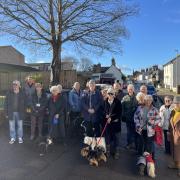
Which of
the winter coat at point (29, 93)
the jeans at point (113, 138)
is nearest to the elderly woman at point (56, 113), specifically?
the winter coat at point (29, 93)

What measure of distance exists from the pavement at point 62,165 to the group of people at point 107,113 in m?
0.33

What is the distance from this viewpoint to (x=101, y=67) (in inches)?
3617

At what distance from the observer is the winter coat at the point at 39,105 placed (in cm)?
915

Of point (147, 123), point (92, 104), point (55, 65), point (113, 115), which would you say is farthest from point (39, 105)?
point (55, 65)

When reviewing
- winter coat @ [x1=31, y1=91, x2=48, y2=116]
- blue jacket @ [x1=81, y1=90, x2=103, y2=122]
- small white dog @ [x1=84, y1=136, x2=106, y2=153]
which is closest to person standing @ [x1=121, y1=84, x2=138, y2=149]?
blue jacket @ [x1=81, y1=90, x2=103, y2=122]

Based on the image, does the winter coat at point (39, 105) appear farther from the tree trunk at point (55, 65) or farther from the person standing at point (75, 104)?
the tree trunk at point (55, 65)

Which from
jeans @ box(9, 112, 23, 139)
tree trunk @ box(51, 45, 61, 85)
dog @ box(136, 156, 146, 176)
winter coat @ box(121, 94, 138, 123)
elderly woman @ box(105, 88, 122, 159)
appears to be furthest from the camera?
tree trunk @ box(51, 45, 61, 85)

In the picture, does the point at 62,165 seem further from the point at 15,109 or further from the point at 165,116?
the point at 165,116

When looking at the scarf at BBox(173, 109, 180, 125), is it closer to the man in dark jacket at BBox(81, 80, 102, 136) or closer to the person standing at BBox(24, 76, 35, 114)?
the man in dark jacket at BBox(81, 80, 102, 136)

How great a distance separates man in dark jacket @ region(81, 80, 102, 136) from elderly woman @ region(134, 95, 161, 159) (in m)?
1.20

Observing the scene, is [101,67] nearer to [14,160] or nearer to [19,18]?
[19,18]

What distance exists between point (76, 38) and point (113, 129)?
14.8 m

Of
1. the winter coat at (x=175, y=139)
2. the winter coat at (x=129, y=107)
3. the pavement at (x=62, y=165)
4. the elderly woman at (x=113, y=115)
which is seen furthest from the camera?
the winter coat at (x=129, y=107)

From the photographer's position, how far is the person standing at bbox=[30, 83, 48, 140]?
9164mm
